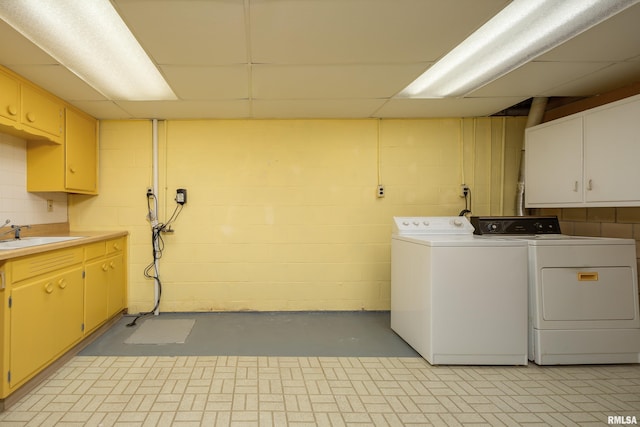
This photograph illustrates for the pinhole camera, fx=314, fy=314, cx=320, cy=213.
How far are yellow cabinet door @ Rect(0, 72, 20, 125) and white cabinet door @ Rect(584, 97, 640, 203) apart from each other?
4.68 metres

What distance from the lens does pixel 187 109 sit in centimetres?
333

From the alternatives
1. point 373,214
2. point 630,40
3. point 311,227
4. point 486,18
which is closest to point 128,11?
point 486,18

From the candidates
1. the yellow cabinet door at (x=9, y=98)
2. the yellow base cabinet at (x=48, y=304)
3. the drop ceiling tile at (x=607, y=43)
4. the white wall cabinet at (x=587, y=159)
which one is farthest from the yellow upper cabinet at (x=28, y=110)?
the white wall cabinet at (x=587, y=159)

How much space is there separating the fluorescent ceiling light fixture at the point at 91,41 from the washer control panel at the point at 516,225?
3.19m

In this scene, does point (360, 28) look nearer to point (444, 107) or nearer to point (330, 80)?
point (330, 80)

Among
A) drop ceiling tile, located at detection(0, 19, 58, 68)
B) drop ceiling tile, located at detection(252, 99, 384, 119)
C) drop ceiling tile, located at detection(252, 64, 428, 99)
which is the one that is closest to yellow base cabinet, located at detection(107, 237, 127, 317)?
drop ceiling tile, located at detection(0, 19, 58, 68)

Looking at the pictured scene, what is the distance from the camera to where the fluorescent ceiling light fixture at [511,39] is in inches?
72.4

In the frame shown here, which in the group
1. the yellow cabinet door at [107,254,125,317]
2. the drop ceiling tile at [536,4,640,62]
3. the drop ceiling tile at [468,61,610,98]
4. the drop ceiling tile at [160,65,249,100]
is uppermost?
the drop ceiling tile at [536,4,640,62]

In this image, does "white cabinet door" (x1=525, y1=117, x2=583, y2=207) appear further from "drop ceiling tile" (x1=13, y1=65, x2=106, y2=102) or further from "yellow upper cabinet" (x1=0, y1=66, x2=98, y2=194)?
"yellow upper cabinet" (x1=0, y1=66, x2=98, y2=194)

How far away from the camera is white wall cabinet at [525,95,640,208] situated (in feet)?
8.10

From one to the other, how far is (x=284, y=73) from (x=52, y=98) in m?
2.18

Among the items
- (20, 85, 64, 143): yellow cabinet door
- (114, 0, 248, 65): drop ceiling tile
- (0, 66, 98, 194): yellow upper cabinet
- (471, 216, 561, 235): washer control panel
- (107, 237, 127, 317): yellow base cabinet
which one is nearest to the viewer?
(114, 0, 248, 65): drop ceiling tile

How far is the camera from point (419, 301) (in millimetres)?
2625

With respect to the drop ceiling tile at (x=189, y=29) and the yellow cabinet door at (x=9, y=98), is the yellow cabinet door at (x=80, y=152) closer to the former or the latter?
the yellow cabinet door at (x=9, y=98)
